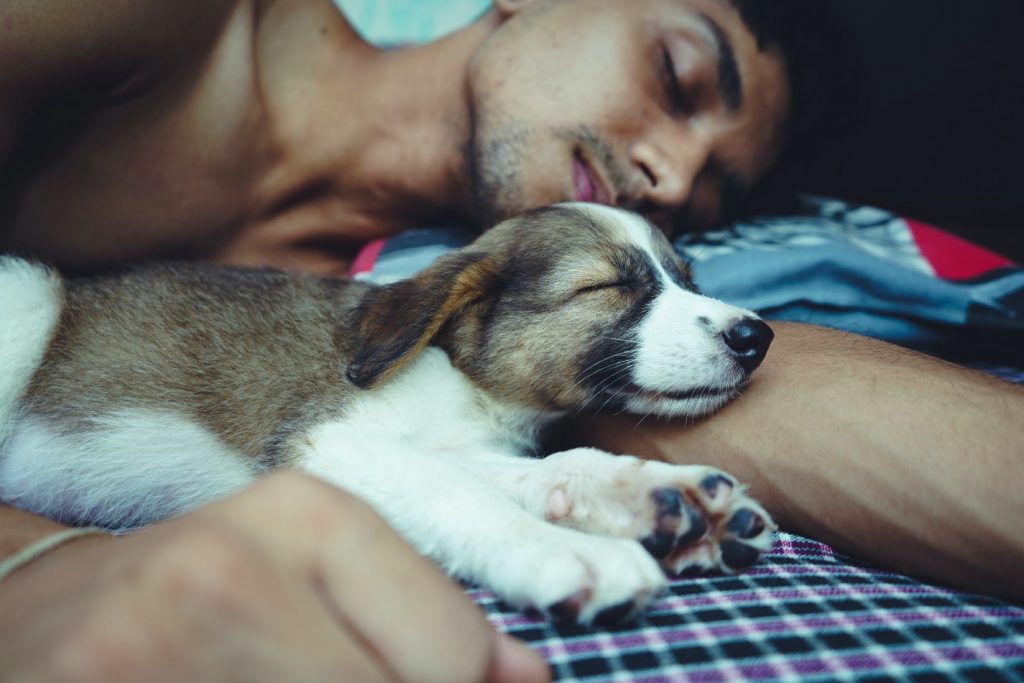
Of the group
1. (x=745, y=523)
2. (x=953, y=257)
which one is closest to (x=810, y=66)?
(x=953, y=257)

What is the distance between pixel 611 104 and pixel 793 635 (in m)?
2.10

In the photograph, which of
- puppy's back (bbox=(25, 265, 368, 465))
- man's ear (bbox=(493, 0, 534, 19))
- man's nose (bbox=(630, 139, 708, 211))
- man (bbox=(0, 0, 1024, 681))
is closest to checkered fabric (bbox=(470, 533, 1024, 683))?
man (bbox=(0, 0, 1024, 681))

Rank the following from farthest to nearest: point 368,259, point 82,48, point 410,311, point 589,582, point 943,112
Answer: point 943,112, point 368,259, point 82,48, point 410,311, point 589,582

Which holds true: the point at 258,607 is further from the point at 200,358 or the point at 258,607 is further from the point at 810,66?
the point at 810,66

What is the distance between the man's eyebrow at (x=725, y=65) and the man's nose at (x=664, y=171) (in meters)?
0.32

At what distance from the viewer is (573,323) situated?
6.24ft

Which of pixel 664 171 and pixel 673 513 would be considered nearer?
pixel 673 513

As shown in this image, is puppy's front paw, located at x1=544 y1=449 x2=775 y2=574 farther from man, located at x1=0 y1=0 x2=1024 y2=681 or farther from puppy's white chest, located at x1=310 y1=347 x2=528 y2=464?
puppy's white chest, located at x1=310 y1=347 x2=528 y2=464

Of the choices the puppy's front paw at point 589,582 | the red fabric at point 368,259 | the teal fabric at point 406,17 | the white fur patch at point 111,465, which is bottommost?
the white fur patch at point 111,465

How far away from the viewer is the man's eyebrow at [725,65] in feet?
9.45

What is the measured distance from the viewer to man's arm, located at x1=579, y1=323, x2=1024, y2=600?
141 centimetres

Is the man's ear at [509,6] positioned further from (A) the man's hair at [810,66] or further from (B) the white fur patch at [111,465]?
(B) the white fur patch at [111,465]

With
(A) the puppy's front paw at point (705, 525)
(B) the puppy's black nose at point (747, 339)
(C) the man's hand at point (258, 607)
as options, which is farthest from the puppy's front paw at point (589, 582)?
(B) the puppy's black nose at point (747, 339)

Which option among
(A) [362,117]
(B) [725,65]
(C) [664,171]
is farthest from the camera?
(A) [362,117]
